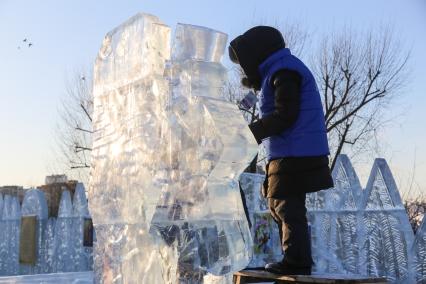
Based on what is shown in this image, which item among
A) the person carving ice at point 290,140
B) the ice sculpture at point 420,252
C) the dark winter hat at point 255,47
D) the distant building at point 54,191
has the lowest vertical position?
the ice sculpture at point 420,252

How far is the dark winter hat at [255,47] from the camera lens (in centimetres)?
259

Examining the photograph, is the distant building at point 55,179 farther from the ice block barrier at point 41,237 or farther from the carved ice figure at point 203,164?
the carved ice figure at point 203,164

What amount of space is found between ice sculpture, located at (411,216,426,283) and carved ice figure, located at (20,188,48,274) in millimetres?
7996

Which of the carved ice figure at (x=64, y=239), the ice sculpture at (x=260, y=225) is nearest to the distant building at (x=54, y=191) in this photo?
the carved ice figure at (x=64, y=239)

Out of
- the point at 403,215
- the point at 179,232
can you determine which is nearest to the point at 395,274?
the point at 403,215

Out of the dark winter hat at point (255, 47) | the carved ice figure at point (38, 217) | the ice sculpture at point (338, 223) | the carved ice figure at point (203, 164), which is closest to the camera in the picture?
the carved ice figure at point (203, 164)

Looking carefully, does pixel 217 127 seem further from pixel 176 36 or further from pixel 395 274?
pixel 395 274

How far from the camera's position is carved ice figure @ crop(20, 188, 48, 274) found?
11180mm

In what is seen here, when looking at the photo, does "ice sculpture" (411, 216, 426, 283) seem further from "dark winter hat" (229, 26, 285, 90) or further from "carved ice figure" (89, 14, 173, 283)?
"carved ice figure" (89, 14, 173, 283)

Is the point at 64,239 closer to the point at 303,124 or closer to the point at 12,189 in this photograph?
the point at 303,124

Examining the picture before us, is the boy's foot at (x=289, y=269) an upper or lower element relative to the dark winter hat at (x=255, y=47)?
lower

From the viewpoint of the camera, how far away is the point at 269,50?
2.58m

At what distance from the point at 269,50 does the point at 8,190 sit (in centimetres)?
2325

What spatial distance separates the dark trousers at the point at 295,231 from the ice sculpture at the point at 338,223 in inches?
145
